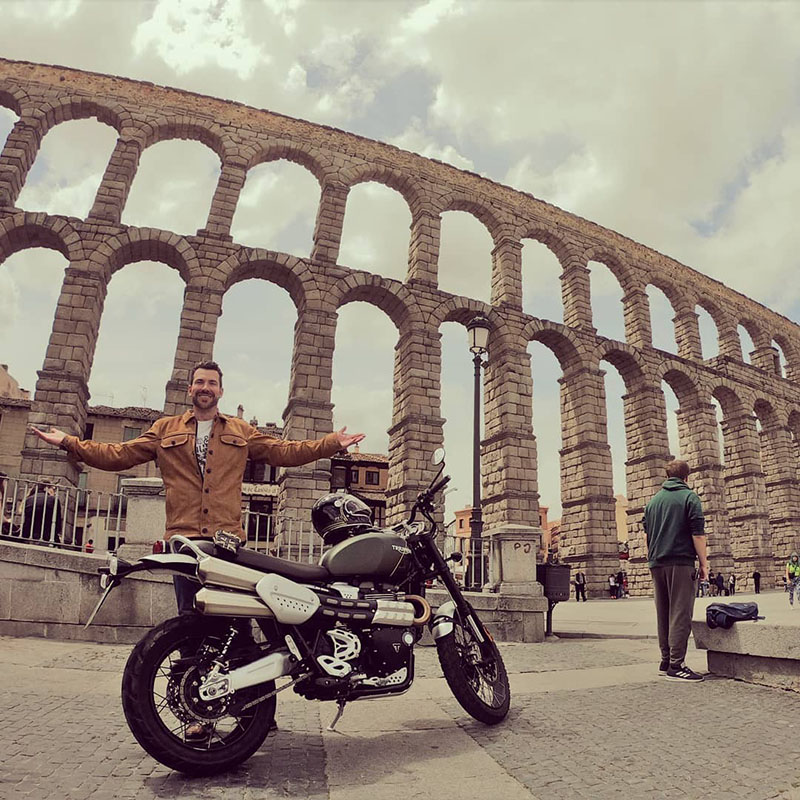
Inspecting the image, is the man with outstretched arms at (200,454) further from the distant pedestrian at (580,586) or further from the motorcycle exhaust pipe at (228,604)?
the distant pedestrian at (580,586)

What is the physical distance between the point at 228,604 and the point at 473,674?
173 cm

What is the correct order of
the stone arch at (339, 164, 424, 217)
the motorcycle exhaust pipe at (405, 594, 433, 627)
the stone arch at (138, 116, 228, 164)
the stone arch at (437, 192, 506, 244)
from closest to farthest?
1. the motorcycle exhaust pipe at (405, 594, 433, 627)
2. the stone arch at (138, 116, 228, 164)
3. the stone arch at (339, 164, 424, 217)
4. the stone arch at (437, 192, 506, 244)

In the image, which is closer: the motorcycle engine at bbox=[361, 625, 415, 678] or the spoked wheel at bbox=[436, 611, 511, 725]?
the motorcycle engine at bbox=[361, 625, 415, 678]

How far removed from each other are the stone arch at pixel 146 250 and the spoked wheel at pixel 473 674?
1538 cm

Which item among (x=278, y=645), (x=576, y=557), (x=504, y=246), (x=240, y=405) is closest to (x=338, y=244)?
(x=504, y=246)

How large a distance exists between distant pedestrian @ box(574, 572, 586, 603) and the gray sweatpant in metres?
14.4

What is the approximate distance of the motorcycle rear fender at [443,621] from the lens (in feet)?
11.3

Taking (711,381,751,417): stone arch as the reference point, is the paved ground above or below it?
below

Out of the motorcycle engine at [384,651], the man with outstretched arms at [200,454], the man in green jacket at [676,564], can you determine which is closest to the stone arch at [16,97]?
the man with outstretched arms at [200,454]

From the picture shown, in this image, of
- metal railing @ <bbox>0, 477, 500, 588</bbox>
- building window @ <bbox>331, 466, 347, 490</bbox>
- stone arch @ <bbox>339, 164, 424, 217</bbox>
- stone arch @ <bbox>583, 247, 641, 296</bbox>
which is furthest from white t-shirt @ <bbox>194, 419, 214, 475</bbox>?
building window @ <bbox>331, 466, 347, 490</bbox>

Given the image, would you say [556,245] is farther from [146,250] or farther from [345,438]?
[345,438]

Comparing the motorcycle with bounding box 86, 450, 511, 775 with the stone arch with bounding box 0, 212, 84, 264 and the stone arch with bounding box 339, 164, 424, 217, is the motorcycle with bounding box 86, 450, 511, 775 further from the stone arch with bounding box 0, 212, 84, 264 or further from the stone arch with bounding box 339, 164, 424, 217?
the stone arch with bounding box 339, 164, 424, 217

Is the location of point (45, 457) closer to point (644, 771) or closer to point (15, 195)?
point (15, 195)

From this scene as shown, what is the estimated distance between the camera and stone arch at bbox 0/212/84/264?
16.0 m
